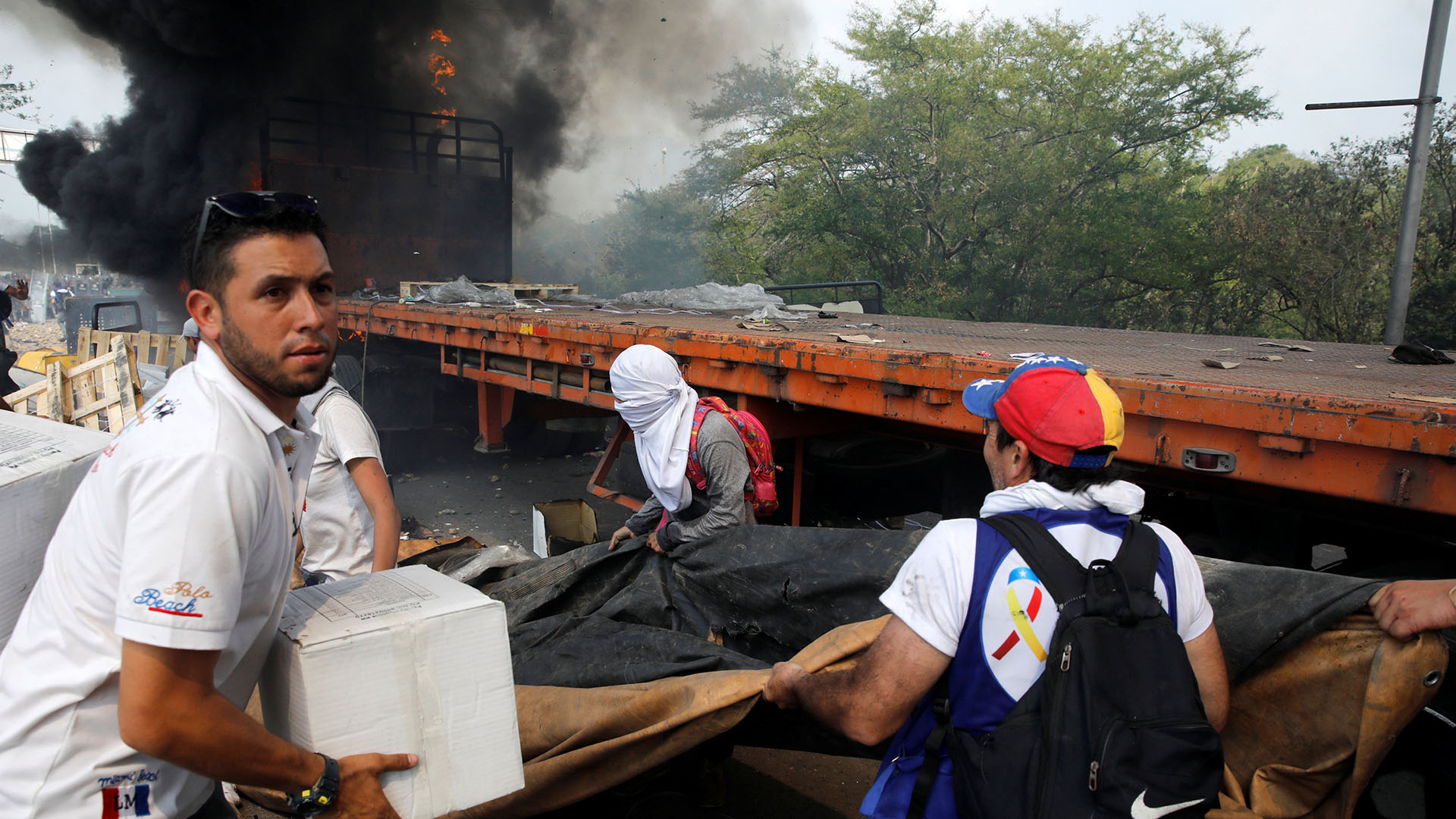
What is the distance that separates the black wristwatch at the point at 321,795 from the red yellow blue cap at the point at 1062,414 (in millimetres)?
1246

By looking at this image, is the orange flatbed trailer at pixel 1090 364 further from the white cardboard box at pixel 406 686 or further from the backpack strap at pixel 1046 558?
the white cardboard box at pixel 406 686

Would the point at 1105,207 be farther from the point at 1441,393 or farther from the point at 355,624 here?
the point at 355,624

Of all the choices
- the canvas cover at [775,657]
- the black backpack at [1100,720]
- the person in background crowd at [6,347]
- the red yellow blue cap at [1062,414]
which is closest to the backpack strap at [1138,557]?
the black backpack at [1100,720]

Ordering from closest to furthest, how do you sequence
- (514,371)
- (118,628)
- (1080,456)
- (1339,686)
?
(118,628) → (1080,456) → (1339,686) → (514,371)

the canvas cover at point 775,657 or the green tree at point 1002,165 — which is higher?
the green tree at point 1002,165

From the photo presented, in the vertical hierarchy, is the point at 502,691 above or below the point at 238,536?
below

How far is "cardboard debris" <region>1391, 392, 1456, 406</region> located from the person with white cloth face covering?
1940mm

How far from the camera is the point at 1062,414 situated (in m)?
1.44

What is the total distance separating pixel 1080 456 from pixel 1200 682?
0.49 metres

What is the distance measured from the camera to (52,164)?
1563 cm

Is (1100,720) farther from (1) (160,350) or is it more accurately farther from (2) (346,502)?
(1) (160,350)

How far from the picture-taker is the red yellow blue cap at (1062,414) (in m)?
1.43

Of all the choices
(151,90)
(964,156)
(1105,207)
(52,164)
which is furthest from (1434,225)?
(52,164)

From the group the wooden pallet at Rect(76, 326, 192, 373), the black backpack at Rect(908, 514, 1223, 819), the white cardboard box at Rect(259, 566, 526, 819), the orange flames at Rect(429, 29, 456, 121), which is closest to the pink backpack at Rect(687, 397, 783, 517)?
the white cardboard box at Rect(259, 566, 526, 819)
